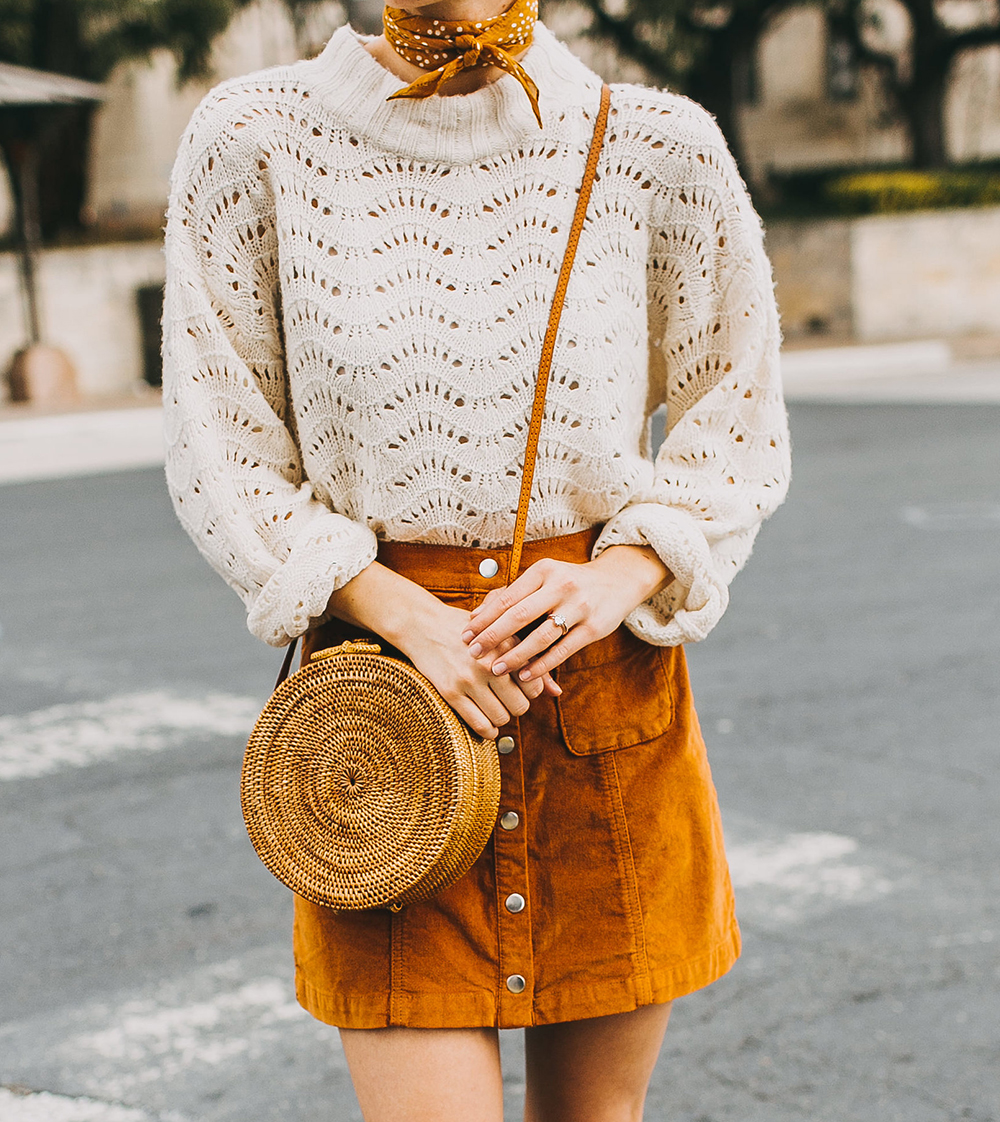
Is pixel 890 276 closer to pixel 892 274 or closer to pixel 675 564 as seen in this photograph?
pixel 892 274

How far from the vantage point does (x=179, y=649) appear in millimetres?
7188

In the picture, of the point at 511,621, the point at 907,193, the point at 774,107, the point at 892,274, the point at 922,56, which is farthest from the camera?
the point at 774,107

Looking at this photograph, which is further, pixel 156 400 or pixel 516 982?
pixel 156 400

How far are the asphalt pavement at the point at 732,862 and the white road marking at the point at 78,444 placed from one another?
5607 mm

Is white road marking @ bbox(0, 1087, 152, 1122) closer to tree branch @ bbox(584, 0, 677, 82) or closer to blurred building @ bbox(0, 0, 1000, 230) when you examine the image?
tree branch @ bbox(584, 0, 677, 82)

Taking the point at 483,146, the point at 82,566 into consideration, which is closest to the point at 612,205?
the point at 483,146

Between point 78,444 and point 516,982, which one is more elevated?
point 516,982

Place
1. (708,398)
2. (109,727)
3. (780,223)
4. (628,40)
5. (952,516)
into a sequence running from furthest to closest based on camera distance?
(628,40) → (780,223) → (952,516) → (109,727) → (708,398)

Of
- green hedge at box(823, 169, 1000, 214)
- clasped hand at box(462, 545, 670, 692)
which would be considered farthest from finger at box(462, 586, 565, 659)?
green hedge at box(823, 169, 1000, 214)

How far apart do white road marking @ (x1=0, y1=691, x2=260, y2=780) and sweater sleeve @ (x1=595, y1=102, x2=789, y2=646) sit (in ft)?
12.9

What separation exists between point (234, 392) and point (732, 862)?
301 cm

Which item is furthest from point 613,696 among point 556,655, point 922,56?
point 922,56

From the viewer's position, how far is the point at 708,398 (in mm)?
2160

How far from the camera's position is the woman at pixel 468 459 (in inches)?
78.2
